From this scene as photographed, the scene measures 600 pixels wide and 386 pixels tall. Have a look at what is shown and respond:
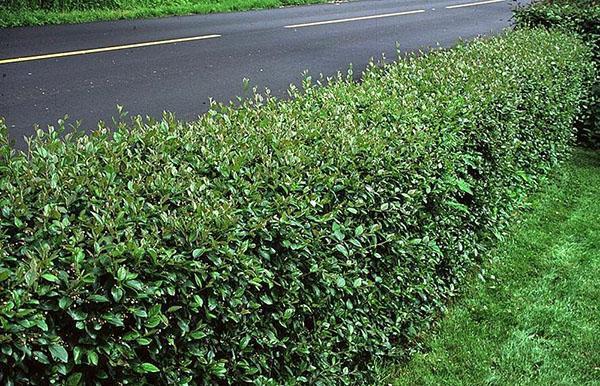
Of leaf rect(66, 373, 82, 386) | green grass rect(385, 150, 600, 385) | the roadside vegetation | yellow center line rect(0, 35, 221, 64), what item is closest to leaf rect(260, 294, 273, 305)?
leaf rect(66, 373, 82, 386)

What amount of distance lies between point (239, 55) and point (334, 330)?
9423mm

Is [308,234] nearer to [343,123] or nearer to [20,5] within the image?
[343,123]

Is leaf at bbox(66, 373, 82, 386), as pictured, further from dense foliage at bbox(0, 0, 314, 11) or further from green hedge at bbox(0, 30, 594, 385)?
dense foliage at bbox(0, 0, 314, 11)

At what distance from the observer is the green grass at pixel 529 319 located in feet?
14.3

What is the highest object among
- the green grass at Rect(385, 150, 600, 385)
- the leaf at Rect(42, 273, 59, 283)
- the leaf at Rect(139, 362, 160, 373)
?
the leaf at Rect(42, 273, 59, 283)

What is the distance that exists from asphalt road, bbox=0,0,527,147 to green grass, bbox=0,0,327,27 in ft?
1.77

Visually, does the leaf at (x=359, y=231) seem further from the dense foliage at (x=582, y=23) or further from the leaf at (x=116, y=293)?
the dense foliage at (x=582, y=23)

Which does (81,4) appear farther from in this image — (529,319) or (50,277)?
(50,277)

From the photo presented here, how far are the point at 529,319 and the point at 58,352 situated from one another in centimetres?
361

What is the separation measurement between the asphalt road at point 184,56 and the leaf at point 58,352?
5172mm

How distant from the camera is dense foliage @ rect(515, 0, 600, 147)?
9502 mm

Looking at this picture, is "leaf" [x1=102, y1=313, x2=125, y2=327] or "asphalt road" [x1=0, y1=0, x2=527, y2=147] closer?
"leaf" [x1=102, y1=313, x2=125, y2=327]

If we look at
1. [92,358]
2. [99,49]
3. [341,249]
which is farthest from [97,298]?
[99,49]

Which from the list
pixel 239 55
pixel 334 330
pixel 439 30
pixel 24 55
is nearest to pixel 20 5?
pixel 24 55
